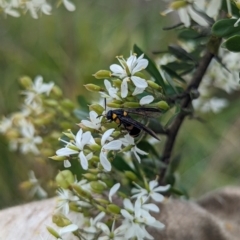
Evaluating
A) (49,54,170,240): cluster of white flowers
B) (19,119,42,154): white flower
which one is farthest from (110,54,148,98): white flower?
(19,119,42,154): white flower

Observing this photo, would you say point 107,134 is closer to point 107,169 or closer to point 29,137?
point 107,169

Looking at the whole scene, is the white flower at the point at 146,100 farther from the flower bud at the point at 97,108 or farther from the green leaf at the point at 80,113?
the green leaf at the point at 80,113

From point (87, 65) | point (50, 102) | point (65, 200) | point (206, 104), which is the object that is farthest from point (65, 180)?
point (87, 65)

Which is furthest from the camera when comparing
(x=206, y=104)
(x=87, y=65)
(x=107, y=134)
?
(x=87, y=65)

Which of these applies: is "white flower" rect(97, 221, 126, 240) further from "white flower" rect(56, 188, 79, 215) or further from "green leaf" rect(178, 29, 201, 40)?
"green leaf" rect(178, 29, 201, 40)

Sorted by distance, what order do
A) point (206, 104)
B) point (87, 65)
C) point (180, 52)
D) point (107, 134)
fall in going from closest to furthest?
point (107, 134), point (180, 52), point (206, 104), point (87, 65)

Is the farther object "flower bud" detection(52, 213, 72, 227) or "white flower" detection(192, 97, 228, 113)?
"white flower" detection(192, 97, 228, 113)

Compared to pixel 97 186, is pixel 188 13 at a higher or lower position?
higher

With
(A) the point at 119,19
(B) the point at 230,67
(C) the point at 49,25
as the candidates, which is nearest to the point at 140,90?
(B) the point at 230,67
